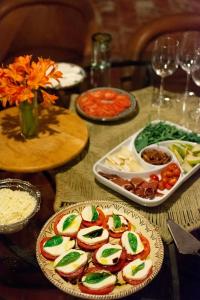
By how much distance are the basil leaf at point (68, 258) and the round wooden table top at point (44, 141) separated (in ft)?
1.41

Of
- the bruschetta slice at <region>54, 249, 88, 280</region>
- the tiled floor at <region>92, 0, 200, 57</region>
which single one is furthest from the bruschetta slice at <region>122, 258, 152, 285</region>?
the tiled floor at <region>92, 0, 200, 57</region>

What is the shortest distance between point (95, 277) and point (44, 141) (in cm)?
64

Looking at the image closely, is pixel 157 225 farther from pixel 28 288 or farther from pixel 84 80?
pixel 84 80

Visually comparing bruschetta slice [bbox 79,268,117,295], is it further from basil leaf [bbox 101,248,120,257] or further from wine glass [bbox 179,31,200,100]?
wine glass [bbox 179,31,200,100]

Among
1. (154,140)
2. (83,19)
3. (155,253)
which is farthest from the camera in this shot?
(83,19)

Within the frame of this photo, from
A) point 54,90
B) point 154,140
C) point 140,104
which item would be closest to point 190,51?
point 140,104

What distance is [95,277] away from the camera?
3.34 ft

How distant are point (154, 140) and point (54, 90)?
55cm

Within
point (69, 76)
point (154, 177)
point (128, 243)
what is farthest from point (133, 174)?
point (69, 76)

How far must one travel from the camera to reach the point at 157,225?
4.06ft

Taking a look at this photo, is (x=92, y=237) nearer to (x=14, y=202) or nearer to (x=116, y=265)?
(x=116, y=265)

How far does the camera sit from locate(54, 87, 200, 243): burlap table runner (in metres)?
1.27

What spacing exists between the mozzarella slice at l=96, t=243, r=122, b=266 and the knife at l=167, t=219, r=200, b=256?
174 millimetres

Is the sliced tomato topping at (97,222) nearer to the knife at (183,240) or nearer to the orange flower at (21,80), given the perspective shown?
the knife at (183,240)
